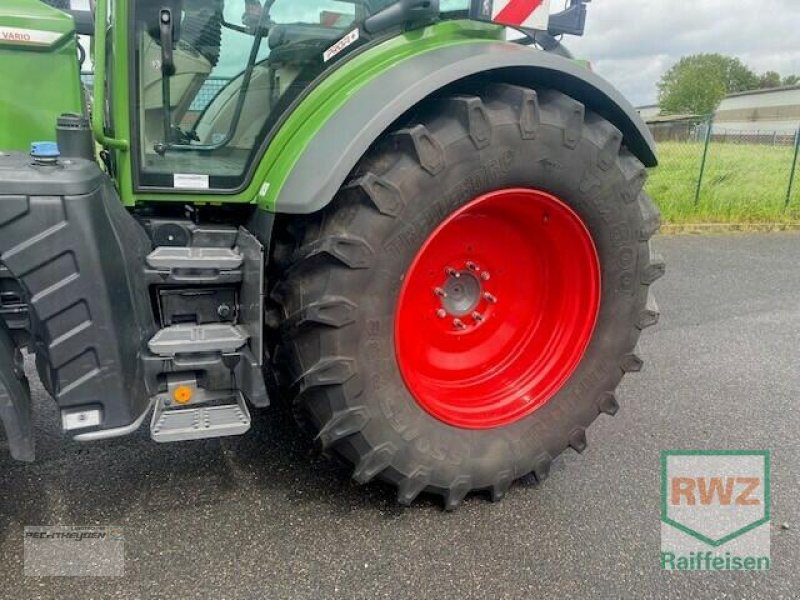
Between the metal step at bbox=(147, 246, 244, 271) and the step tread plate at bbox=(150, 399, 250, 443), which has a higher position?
the metal step at bbox=(147, 246, 244, 271)

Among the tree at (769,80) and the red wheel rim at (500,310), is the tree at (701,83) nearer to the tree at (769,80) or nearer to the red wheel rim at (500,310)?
the tree at (769,80)

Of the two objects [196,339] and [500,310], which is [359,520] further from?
[500,310]

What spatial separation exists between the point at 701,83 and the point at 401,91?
67868 millimetres

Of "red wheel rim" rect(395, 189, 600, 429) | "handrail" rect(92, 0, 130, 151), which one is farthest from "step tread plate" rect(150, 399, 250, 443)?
"handrail" rect(92, 0, 130, 151)

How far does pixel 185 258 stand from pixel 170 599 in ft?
3.36

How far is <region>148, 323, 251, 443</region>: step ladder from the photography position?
1.92 meters

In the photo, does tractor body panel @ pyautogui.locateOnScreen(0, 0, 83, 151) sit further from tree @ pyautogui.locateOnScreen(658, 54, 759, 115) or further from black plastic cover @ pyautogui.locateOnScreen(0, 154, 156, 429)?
tree @ pyautogui.locateOnScreen(658, 54, 759, 115)

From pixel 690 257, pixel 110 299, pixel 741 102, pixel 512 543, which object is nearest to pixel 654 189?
pixel 690 257

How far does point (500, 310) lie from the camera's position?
2508 mm

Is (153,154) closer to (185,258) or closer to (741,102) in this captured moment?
(185,258)

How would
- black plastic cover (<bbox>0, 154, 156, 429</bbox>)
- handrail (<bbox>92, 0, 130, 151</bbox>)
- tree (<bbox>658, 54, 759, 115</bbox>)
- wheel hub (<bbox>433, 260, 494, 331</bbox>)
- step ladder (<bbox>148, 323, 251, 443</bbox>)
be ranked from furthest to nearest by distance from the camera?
tree (<bbox>658, 54, 759, 115</bbox>), wheel hub (<bbox>433, 260, 494, 331</bbox>), handrail (<bbox>92, 0, 130, 151</bbox>), step ladder (<bbox>148, 323, 251, 443</bbox>), black plastic cover (<bbox>0, 154, 156, 429</bbox>)

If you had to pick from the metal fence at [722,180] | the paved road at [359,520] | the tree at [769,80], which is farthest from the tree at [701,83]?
the paved road at [359,520]

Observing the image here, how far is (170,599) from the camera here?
1.81m

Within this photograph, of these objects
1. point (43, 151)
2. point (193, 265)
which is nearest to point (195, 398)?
point (193, 265)
